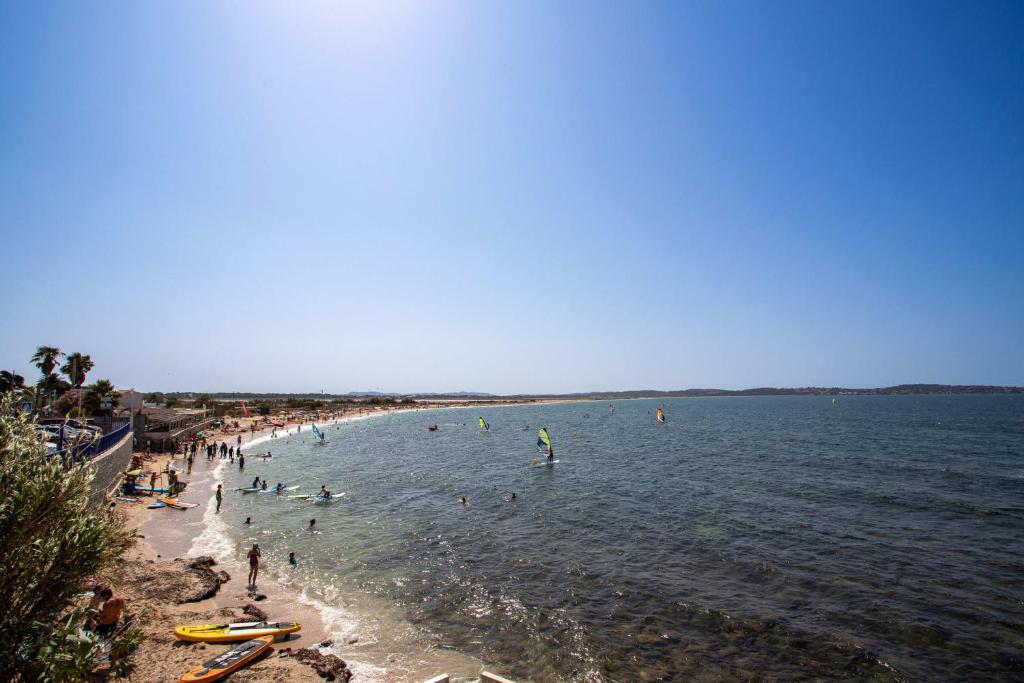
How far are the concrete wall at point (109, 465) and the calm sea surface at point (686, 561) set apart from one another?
7.04 m

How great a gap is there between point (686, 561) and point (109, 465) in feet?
112

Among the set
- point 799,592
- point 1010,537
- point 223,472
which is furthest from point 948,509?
point 223,472

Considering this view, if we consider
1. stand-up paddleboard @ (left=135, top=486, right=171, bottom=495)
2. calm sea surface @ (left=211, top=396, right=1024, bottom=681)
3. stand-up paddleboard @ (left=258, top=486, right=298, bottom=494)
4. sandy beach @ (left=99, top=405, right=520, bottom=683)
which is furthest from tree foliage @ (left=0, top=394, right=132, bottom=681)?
stand-up paddleboard @ (left=135, top=486, right=171, bottom=495)

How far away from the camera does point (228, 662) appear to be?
46.2ft

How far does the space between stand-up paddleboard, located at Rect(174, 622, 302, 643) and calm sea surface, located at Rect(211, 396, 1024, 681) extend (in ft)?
14.4

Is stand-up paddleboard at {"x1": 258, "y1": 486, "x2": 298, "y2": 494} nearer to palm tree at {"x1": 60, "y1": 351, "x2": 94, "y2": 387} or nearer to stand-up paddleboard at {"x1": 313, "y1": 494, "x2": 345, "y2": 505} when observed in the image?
stand-up paddleboard at {"x1": 313, "y1": 494, "x2": 345, "y2": 505}

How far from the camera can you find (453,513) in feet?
107

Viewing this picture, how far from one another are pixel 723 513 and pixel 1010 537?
14.3 meters

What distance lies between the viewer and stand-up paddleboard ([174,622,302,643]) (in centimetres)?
1566

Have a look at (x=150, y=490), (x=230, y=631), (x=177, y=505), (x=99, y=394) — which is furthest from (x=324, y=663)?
(x=99, y=394)

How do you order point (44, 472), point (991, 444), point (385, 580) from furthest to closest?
point (991, 444), point (385, 580), point (44, 472)

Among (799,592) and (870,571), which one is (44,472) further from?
(870,571)

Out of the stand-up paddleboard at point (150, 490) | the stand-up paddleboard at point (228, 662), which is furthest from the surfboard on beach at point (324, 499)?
the stand-up paddleboard at point (228, 662)

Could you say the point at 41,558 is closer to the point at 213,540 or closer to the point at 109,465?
the point at 213,540
